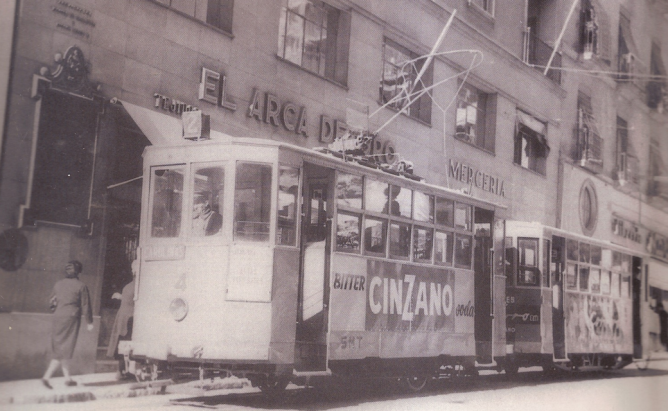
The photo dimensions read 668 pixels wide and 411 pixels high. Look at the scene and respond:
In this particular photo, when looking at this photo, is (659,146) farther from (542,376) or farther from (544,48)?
(542,376)

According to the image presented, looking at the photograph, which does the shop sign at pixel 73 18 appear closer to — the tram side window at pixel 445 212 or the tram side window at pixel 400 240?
the tram side window at pixel 400 240

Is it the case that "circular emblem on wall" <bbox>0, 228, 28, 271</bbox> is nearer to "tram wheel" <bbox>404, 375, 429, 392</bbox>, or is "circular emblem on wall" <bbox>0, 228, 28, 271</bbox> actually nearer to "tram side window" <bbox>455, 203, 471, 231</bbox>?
"tram wheel" <bbox>404, 375, 429, 392</bbox>

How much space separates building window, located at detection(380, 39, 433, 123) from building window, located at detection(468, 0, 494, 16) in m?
1.49

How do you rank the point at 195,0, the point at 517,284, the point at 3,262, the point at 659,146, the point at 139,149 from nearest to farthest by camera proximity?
the point at 3,262, the point at 139,149, the point at 195,0, the point at 659,146, the point at 517,284

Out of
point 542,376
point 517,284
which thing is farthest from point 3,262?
point 542,376

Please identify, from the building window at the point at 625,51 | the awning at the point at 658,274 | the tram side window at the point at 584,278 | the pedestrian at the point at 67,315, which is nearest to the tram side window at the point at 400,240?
the pedestrian at the point at 67,315

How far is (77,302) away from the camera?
630 centimetres

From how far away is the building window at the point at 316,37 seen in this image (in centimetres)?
947

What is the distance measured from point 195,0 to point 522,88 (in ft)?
22.2

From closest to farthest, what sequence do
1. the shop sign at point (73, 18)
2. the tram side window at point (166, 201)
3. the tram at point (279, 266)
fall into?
1. the shop sign at point (73, 18)
2. the tram at point (279, 266)
3. the tram side window at point (166, 201)

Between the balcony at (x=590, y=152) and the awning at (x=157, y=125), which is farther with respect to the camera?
the balcony at (x=590, y=152)

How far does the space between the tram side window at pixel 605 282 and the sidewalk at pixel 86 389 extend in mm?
8389

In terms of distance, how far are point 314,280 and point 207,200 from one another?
4.47 ft

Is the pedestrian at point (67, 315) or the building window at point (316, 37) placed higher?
the building window at point (316, 37)
